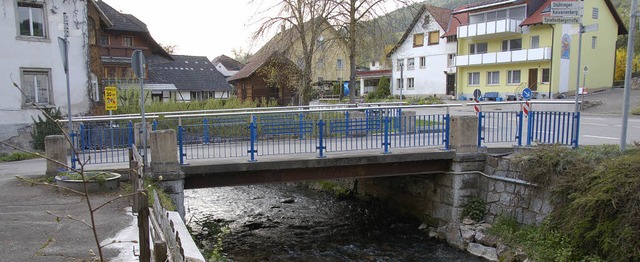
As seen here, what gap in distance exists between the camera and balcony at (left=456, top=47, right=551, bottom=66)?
36344mm

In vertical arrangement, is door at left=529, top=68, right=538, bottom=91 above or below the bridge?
above

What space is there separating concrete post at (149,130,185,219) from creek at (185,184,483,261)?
657mm

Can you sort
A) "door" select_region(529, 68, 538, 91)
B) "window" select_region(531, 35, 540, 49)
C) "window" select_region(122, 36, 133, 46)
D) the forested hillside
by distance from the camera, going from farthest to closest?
"door" select_region(529, 68, 538, 91), "window" select_region(531, 35, 540, 49), "window" select_region(122, 36, 133, 46), the forested hillside

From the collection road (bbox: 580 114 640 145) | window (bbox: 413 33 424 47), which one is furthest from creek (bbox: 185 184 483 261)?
window (bbox: 413 33 424 47)

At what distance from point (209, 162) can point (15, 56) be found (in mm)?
11575

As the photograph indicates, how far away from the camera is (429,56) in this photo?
1940 inches

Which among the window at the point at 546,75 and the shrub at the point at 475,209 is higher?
the window at the point at 546,75

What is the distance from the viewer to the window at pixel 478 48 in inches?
1677

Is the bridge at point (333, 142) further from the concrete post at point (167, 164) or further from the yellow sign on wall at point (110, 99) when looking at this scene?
the yellow sign on wall at point (110, 99)

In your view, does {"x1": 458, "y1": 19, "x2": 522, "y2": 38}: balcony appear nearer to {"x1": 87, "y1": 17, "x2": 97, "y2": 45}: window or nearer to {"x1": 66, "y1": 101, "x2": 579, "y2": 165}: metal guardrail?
{"x1": 66, "y1": 101, "x2": 579, "y2": 165}: metal guardrail

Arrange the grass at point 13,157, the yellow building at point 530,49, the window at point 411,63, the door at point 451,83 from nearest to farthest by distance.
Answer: the grass at point 13,157 → the yellow building at point 530,49 → the door at point 451,83 → the window at point 411,63

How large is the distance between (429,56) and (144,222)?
158ft

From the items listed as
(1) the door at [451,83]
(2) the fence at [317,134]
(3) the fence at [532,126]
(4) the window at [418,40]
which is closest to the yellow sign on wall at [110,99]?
(2) the fence at [317,134]

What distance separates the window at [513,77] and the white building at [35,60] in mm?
33465
